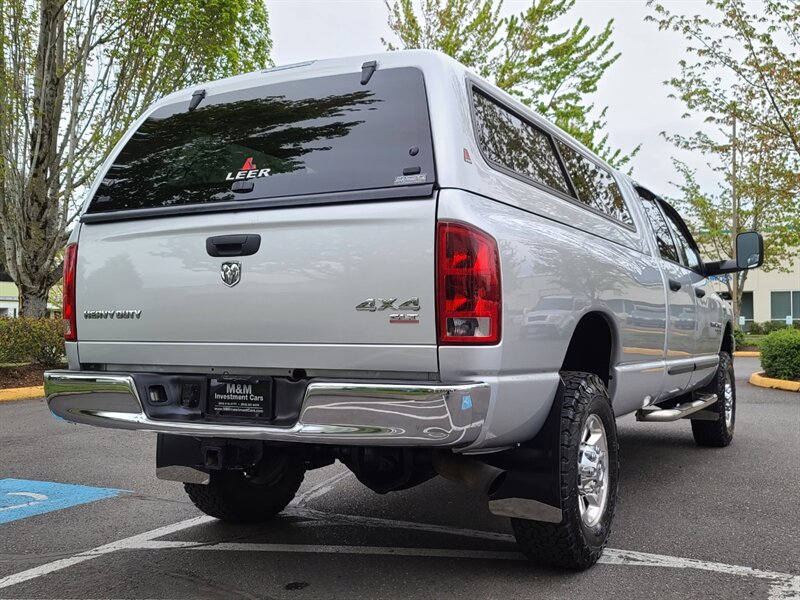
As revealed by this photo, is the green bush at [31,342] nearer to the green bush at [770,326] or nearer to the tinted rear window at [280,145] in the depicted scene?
the tinted rear window at [280,145]

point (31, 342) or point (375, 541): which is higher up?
point (31, 342)

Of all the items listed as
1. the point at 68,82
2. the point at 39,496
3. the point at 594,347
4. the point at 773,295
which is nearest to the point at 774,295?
the point at 773,295

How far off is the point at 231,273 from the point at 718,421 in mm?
5138

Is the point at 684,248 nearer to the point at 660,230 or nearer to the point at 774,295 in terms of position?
the point at 660,230

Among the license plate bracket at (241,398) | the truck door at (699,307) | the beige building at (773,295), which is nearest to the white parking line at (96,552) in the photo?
the license plate bracket at (241,398)

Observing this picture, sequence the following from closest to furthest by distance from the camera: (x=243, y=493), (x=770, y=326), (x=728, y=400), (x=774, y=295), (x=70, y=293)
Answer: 1. (x=70, y=293)
2. (x=243, y=493)
3. (x=728, y=400)
4. (x=770, y=326)
5. (x=774, y=295)

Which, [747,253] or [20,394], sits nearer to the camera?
[747,253]

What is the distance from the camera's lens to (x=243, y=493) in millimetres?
4328

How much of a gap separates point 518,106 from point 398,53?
0.77 meters

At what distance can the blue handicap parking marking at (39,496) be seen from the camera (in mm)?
4719

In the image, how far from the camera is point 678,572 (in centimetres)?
355

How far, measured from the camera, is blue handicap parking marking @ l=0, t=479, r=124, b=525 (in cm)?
472

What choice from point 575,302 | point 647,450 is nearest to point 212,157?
point 575,302

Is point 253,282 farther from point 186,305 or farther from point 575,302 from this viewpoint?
point 575,302
